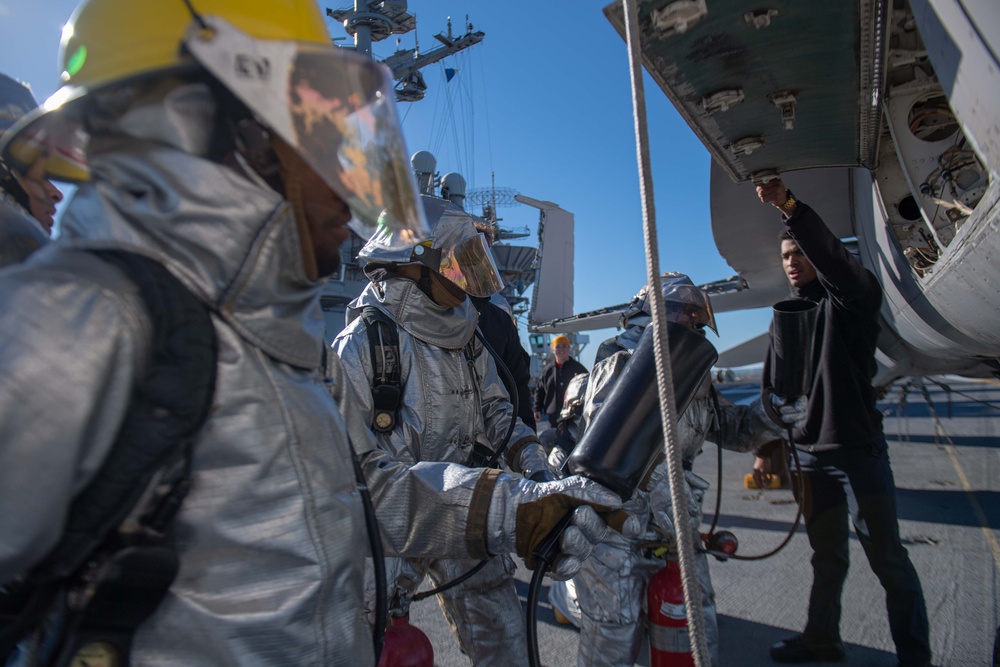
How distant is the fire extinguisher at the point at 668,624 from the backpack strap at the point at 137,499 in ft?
6.58

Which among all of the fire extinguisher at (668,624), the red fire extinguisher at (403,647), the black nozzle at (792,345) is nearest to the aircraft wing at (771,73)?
the black nozzle at (792,345)

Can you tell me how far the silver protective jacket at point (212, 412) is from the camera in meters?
0.65

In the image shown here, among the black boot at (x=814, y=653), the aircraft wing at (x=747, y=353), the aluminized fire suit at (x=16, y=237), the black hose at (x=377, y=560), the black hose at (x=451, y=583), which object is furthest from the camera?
the aircraft wing at (x=747, y=353)

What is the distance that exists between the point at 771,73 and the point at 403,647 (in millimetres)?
2415

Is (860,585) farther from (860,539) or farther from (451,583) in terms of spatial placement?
(451,583)

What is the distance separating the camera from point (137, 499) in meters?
0.73

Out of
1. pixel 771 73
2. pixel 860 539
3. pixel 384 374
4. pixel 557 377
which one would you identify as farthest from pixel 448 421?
pixel 557 377

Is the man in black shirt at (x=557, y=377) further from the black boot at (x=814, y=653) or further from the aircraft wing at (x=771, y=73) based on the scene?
the aircraft wing at (x=771, y=73)

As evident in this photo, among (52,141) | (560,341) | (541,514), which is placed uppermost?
(560,341)

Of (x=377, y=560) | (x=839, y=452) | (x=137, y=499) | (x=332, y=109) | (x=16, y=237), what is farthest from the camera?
(x=839, y=452)

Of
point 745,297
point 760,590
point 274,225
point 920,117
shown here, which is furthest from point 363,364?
point 745,297

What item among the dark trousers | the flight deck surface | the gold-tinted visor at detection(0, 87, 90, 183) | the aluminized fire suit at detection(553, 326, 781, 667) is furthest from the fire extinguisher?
the gold-tinted visor at detection(0, 87, 90, 183)

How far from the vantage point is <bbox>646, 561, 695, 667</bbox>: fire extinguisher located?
2.20m

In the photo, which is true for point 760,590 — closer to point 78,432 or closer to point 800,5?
point 800,5
